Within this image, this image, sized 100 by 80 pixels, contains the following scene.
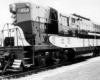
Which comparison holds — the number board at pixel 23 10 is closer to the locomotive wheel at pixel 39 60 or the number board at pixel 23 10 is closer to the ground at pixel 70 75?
the locomotive wheel at pixel 39 60

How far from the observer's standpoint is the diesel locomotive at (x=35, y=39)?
775 centimetres

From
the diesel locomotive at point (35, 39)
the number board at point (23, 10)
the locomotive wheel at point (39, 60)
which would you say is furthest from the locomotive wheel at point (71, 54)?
the number board at point (23, 10)

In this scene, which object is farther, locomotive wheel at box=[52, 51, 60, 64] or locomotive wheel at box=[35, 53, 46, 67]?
locomotive wheel at box=[52, 51, 60, 64]

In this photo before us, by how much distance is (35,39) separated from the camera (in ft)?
28.6

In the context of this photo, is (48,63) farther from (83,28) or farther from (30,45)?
(83,28)

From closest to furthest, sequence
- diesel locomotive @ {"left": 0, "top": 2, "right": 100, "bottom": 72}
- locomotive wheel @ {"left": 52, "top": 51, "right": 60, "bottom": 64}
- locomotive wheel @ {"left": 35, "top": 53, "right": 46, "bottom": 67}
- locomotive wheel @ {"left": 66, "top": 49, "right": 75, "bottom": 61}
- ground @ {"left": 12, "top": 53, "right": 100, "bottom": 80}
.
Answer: ground @ {"left": 12, "top": 53, "right": 100, "bottom": 80}
diesel locomotive @ {"left": 0, "top": 2, "right": 100, "bottom": 72}
locomotive wheel @ {"left": 35, "top": 53, "right": 46, "bottom": 67}
locomotive wheel @ {"left": 52, "top": 51, "right": 60, "bottom": 64}
locomotive wheel @ {"left": 66, "top": 49, "right": 75, "bottom": 61}

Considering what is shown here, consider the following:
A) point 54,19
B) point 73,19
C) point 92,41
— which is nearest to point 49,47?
point 54,19

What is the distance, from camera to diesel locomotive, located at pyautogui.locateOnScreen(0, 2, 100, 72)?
775cm

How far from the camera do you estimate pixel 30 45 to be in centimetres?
802

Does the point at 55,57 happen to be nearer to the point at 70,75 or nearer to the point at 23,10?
the point at 70,75

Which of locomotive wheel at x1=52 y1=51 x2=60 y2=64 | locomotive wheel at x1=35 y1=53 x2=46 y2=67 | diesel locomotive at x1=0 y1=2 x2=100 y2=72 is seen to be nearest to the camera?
diesel locomotive at x1=0 y1=2 x2=100 y2=72

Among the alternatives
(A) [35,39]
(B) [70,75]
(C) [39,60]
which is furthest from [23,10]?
(B) [70,75]

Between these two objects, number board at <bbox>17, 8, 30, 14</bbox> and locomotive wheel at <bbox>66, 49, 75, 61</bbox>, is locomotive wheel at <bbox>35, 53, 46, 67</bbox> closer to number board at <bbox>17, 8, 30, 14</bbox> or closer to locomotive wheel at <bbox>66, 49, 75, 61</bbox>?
number board at <bbox>17, 8, 30, 14</bbox>

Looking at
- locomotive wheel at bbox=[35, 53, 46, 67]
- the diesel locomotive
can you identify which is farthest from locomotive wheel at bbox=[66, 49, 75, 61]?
locomotive wheel at bbox=[35, 53, 46, 67]
